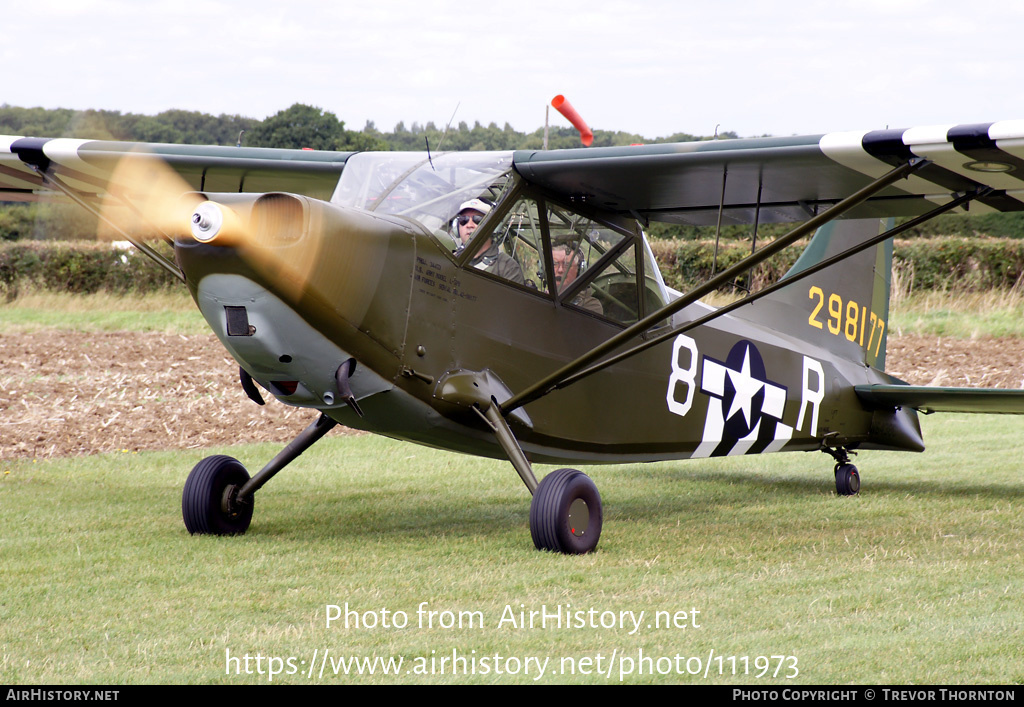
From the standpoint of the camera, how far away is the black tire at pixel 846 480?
27.7ft

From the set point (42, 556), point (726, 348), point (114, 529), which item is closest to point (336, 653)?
point (42, 556)

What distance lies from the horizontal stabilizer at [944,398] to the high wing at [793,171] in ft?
4.88

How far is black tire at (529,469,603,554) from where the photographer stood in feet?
18.3

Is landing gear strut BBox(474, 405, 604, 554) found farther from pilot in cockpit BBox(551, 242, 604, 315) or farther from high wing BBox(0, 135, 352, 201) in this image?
high wing BBox(0, 135, 352, 201)

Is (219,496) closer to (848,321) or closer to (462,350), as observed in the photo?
(462,350)

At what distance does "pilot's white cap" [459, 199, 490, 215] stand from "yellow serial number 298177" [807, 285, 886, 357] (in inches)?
165

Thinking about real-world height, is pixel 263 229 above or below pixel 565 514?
above

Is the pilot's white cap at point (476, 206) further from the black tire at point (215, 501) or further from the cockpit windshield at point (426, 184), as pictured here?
the black tire at point (215, 501)

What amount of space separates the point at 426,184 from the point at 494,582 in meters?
2.49

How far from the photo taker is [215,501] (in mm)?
6215

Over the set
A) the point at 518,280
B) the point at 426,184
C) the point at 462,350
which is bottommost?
the point at 462,350

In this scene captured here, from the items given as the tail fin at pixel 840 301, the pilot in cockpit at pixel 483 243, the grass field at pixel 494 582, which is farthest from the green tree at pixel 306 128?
the pilot in cockpit at pixel 483 243

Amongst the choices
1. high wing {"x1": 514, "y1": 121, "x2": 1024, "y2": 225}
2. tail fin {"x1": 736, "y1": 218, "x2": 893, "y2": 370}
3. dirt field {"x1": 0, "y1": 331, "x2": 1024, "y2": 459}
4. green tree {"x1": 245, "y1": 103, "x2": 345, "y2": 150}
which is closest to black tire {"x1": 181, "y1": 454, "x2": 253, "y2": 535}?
high wing {"x1": 514, "y1": 121, "x2": 1024, "y2": 225}

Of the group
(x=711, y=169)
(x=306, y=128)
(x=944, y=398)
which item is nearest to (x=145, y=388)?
(x=711, y=169)
